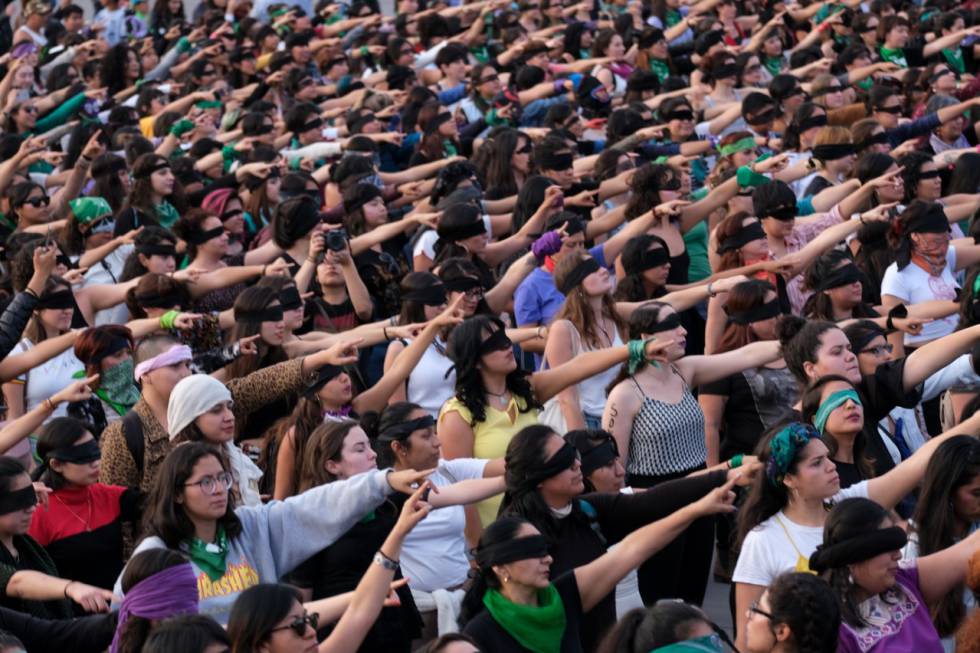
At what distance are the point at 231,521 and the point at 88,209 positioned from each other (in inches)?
217

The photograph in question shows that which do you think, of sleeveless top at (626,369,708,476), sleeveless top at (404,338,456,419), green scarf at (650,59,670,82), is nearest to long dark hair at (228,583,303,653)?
sleeveless top at (626,369,708,476)

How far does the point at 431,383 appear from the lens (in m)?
8.70

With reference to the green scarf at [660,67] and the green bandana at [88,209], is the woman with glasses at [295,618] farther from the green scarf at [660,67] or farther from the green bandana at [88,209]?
the green scarf at [660,67]

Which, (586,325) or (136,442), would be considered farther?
(586,325)

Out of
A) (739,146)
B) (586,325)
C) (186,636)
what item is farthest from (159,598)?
(739,146)

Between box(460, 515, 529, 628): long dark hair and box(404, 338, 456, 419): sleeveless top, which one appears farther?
box(404, 338, 456, 419): sleeveless top

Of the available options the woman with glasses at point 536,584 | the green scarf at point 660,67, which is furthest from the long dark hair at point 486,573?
the green scarf at point 660,67

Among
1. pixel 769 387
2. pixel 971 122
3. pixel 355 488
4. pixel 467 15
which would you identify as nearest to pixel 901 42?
pixel 971 122

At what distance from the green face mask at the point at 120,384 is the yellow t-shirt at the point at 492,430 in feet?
4.77

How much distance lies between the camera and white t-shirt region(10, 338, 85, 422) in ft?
29.4

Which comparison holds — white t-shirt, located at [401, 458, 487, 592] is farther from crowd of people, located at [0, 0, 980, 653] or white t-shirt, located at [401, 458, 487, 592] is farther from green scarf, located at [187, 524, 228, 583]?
green scarf, located at [187, 524, 228, 583]

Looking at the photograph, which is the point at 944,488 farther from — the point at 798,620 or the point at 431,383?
the point at 431,383

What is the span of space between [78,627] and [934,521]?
2.90m

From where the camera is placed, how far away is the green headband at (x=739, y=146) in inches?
491
